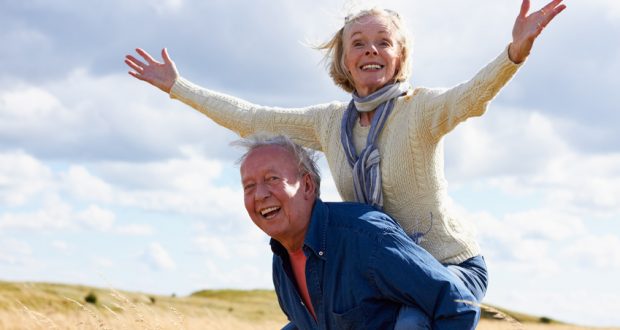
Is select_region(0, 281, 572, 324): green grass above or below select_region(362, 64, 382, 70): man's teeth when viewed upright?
above

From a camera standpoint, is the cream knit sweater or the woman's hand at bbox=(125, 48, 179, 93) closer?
the cream knit sweater

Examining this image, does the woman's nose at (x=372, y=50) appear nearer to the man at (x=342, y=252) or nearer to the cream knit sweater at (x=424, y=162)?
the cream knit sweater at (x=424, y=162)

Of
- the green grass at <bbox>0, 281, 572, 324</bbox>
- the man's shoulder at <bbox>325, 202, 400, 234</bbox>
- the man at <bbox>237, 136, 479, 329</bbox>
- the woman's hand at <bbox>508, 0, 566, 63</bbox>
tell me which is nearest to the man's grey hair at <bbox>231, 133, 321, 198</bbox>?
the man at <bbox>237, 136, 479, 329</bbox>

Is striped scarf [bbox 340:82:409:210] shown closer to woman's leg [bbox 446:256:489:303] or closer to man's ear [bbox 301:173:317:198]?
man's ear [bbox 301:173:317:198]

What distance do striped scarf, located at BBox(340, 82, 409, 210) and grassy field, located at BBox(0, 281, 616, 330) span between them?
1.16 meters

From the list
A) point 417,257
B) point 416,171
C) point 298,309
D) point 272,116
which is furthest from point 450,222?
point 272,116

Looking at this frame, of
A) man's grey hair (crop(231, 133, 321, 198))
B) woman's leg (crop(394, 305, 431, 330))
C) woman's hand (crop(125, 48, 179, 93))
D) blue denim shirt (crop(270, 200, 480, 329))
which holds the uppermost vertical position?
woman's hand (crop(125, 48, 179, 93))

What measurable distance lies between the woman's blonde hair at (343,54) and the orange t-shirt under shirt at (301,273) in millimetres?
1456

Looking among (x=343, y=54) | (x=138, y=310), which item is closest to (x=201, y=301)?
(x=138, y=310)

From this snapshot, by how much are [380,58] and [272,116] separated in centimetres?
134

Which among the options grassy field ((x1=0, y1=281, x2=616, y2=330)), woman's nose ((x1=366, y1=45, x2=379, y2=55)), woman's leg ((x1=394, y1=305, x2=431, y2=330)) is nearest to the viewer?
woman's leg ((x1=394, y1=305, x2=431, y2=330))

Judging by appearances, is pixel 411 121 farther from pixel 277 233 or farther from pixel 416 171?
pixel 277 233

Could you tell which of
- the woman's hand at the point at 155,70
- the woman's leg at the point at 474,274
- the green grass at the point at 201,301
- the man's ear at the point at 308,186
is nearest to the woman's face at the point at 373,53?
the man's ear at the point at 308,186

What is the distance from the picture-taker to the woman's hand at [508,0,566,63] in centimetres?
521
